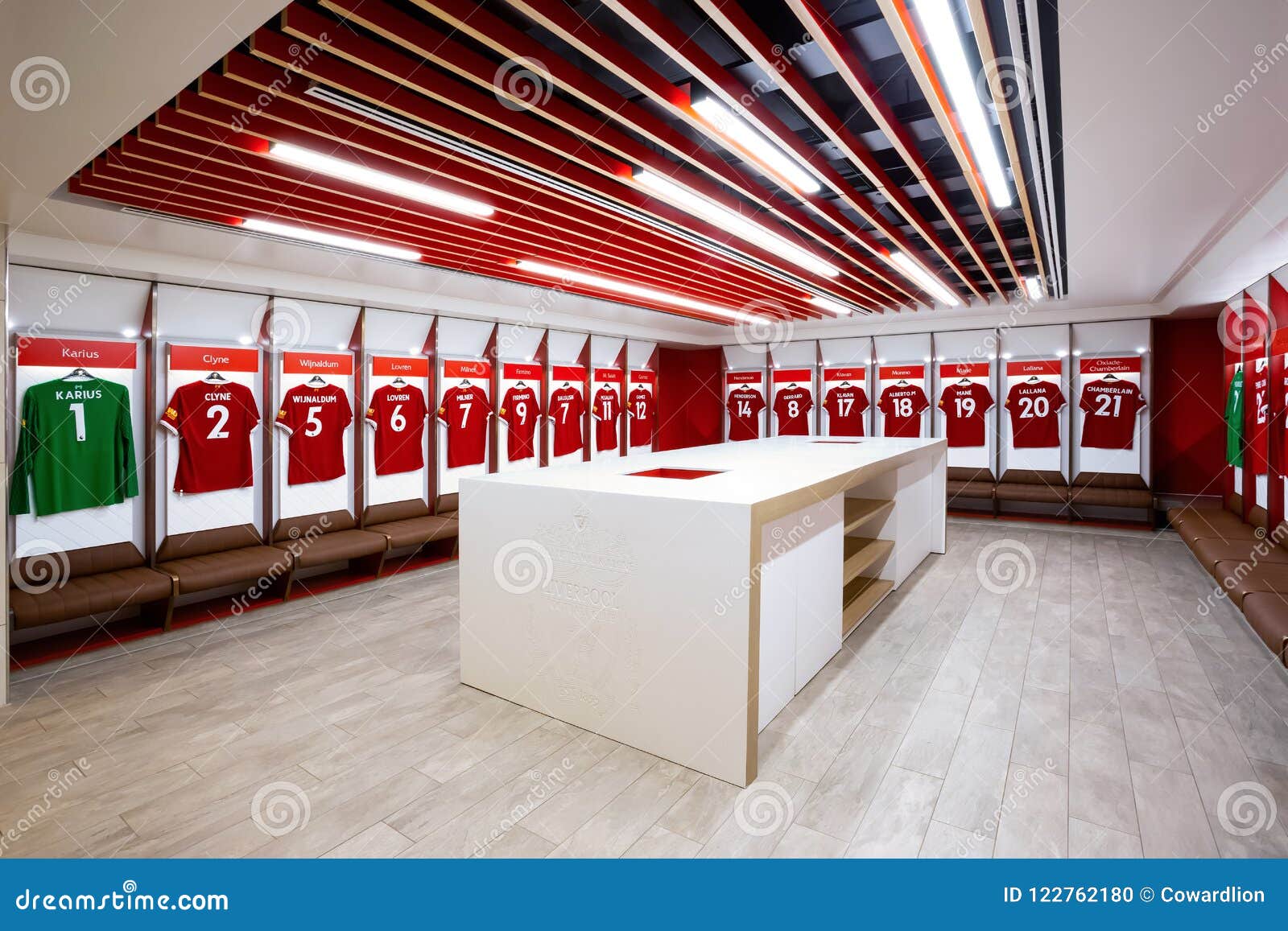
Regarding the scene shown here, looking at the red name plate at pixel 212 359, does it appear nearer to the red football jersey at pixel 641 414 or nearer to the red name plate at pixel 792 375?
the red football jersey at pixel 641 414

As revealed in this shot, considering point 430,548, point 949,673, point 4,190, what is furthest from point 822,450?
point 4,190

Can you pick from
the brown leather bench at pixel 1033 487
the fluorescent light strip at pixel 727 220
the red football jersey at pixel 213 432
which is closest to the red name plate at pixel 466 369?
the red football jersey at pixel 213 432

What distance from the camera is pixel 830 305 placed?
24.8ft

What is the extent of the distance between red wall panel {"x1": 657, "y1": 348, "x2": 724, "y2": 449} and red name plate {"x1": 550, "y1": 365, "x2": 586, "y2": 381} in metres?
2.39

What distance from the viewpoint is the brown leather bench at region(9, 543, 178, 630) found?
3809 mm

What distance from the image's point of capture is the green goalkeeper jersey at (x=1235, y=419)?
5.96 m

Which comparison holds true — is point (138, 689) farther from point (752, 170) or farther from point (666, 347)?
point (666, 347)

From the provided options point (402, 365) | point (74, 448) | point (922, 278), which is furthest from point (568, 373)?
point (74, 448)

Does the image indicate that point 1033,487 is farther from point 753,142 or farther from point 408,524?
point 408,524

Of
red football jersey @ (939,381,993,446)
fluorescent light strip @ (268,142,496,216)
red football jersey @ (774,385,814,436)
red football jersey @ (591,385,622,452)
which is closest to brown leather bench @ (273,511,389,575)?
fluorescent light strip @ (268,142,496,216)

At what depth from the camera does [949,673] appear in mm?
3602

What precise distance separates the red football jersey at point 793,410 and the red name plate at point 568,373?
3.39 m
